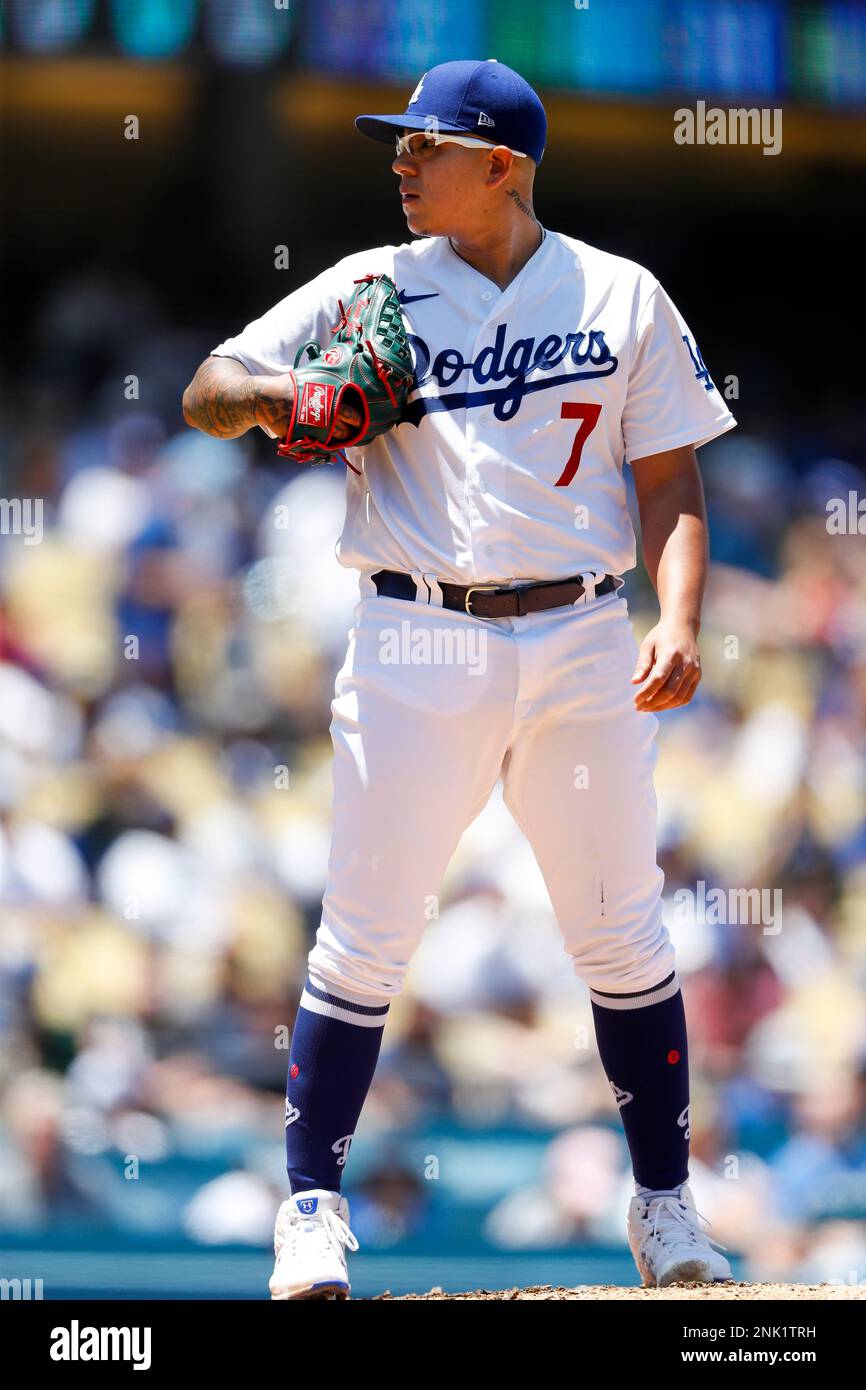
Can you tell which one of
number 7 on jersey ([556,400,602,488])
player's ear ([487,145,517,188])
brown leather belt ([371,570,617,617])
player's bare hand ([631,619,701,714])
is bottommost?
player's bare hand ([631,619,701,714])

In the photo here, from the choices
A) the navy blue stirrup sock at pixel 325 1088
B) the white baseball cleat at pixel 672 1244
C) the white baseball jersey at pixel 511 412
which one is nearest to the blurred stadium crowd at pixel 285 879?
the white baseball cleat at pixel 672 1244

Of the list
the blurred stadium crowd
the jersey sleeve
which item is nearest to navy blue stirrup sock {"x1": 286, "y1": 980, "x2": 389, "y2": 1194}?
the jersey sleeve

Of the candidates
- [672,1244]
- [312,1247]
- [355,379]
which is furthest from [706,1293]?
[355,379]

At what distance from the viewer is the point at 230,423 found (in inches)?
83.6

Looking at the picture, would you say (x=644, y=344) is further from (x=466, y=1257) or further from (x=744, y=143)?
(x=466, y=1257)

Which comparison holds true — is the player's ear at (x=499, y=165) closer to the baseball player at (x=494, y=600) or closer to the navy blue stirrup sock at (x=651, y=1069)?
the baseball player at (x=494, y=600)

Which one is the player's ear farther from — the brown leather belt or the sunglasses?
the brown leather belt

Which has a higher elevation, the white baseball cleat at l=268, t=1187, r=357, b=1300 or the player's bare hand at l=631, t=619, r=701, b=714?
the player's bare hand at l=631, t=619, r=701, b=714

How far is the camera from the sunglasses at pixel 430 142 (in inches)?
86.0

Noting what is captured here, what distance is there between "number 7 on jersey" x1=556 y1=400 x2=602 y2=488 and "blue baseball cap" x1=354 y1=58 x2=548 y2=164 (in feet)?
1.16

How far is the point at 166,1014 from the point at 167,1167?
0.31 m

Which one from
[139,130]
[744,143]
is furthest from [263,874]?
[744,143]

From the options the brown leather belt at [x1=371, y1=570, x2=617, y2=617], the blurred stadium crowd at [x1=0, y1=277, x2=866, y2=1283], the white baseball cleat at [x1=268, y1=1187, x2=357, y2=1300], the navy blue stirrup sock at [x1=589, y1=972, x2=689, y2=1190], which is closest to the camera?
the white baseball cleat at [x1=268, y1=1187, x2=357, y2=1300]

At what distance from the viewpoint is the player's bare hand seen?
207 cm
